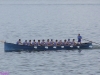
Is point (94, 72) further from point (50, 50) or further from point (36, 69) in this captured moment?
point (50, 50)

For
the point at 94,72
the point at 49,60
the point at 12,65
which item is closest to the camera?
the point at 94,72

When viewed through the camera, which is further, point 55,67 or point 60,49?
point 60,49

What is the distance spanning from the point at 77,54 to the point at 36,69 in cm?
1120

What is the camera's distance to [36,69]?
164ft

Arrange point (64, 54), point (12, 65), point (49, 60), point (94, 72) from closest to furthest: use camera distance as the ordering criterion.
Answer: point (94, 72) → point (12, 65) → point (49, 60) → point (64, 54)

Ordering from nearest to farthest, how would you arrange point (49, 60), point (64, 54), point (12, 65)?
point (12, 65) → point (49, 60) → point (64, 54)

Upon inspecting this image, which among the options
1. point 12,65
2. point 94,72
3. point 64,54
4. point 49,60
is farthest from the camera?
point 64,54

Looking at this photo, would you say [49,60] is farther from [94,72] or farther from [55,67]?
[94,72]

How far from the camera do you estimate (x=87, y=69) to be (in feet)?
164

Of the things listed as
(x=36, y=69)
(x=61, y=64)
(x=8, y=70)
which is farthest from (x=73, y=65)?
(x=8, y=70)

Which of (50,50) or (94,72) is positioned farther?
(50,50)

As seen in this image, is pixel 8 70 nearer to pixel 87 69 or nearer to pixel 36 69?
pixel 36 69

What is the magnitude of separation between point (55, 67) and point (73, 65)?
102 inches

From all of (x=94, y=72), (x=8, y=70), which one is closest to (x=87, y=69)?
(x=94, y=72)
